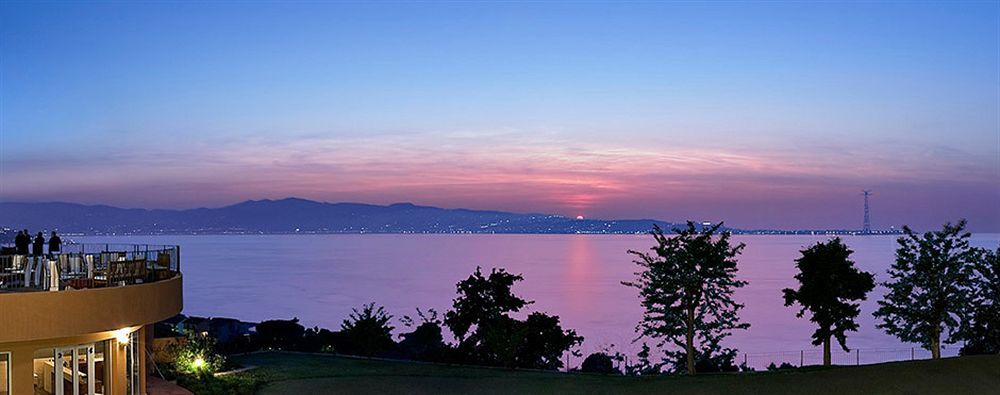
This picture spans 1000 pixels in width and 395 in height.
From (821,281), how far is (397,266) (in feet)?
395

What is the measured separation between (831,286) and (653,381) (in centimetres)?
885

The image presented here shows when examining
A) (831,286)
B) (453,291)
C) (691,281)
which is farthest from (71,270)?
(453,291)

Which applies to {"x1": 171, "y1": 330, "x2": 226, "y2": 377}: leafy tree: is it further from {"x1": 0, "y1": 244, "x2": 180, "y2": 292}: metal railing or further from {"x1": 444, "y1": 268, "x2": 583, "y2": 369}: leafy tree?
{"x1": 444, "y1": 268, "x2": 583, "y2": 369}: leafy tree

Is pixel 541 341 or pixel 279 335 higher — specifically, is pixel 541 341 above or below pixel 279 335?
above

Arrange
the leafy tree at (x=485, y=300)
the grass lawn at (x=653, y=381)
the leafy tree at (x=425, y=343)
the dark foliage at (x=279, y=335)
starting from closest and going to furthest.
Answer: the grass lawn at (x=653, y=381) → the leafy tree at (x=485, y=300) → the leafy tree at (x=425, y=343) → the dark foliage at (x=279, y=335)

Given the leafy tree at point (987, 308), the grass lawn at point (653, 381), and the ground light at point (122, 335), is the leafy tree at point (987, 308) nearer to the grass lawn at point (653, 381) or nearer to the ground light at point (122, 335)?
the grass lawn at point (653, 381)

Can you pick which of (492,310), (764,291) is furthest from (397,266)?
(492,310)

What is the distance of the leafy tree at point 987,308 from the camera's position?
1149 inches

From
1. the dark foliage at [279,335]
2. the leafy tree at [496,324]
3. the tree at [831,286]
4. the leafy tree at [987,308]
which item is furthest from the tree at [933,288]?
the dark foliage at [279,335]

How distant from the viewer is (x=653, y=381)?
79.9 ft

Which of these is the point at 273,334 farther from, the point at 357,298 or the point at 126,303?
the point at 357,298

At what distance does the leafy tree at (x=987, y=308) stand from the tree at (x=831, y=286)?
3603 mm

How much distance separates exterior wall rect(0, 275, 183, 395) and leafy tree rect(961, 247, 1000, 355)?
26.2 metres

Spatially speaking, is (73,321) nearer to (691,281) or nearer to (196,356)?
(196,356)
